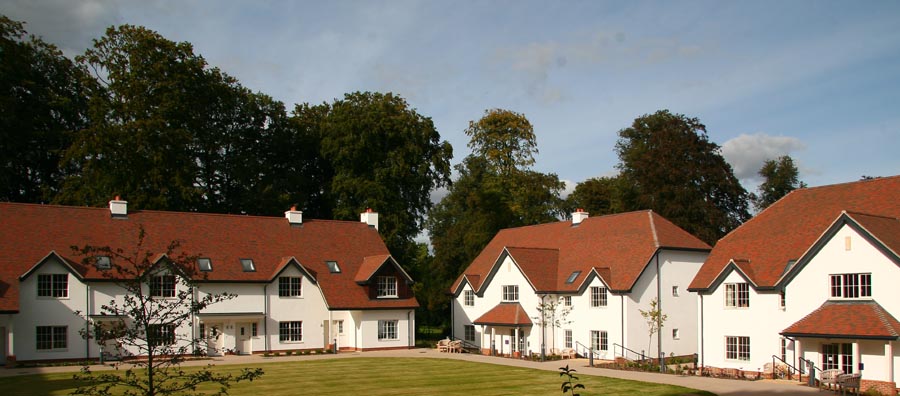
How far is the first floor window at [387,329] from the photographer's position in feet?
136

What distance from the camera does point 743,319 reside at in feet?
98.1

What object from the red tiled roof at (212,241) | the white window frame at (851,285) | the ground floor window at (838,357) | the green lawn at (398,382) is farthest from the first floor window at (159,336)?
the red tiled roof at (212,241)

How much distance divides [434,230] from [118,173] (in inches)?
1220

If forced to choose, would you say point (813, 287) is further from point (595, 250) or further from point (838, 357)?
point (595, 250)

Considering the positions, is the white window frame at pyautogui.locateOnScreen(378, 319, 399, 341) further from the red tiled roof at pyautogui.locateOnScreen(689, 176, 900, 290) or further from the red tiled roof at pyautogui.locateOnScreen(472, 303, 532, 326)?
the red tiled roof at pyautogui.locateOnScreen(689, 176, 900, 290)

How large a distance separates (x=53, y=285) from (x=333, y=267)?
13.6 m

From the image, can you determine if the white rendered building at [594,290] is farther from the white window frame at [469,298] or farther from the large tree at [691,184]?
the large tree at [691,184]

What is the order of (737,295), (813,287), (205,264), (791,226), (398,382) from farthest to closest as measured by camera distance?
1. (205,264)
2. (791,226)
3. (737,295)
4. (813,287)
5. (398,382)

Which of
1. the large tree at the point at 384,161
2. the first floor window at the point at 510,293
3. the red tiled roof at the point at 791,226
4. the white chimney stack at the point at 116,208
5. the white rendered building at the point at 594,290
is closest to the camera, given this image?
the red tiled roof at the point at 791,226

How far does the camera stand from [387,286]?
42.3 m

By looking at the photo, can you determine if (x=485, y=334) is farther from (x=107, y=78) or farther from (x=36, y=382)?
(x=107, y=78)

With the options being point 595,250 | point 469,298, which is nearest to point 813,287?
point 595,250

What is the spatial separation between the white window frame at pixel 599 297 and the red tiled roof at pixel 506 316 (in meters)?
3.58

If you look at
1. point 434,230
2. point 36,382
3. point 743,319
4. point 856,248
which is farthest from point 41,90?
point 856,248
